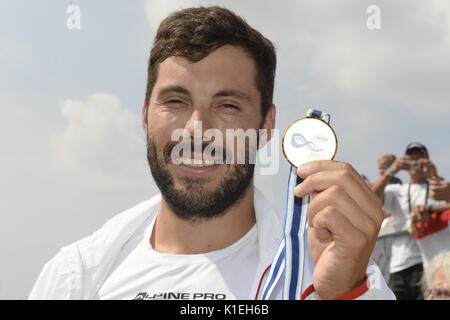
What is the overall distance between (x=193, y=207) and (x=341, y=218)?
1.25m

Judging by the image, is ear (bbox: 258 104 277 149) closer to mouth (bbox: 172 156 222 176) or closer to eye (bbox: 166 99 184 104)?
mouth (bbox: 172 156 222 176)

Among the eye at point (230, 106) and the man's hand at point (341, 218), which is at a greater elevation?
the eye at point (230, 106)

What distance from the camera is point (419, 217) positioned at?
7004 mm

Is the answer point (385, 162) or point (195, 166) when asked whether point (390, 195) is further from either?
point (195, 166)

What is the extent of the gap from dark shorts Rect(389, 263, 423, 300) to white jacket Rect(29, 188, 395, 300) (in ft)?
14.1

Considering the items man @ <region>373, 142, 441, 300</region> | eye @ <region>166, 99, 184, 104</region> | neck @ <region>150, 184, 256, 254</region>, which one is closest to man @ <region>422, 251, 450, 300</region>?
neck @ <region>150, 184, 256, 254</region>

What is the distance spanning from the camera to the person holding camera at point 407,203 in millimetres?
7086

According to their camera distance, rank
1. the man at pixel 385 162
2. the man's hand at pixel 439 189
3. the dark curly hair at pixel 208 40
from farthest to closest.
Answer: the man at pixel 385 162 → the man's hand at pixel 439 189 → the dark curly hair at pixel 208 40

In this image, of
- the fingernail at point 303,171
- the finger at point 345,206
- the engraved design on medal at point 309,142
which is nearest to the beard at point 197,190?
the engraved design on medal at point 309,142

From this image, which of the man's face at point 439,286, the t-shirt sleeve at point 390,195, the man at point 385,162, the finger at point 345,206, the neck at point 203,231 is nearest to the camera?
the finger at point 345,206

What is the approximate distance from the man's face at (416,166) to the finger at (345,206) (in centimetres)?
501

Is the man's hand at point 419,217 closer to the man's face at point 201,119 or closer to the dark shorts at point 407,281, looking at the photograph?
the dark shorts at point 407,281

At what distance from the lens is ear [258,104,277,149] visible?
12.4 ft
